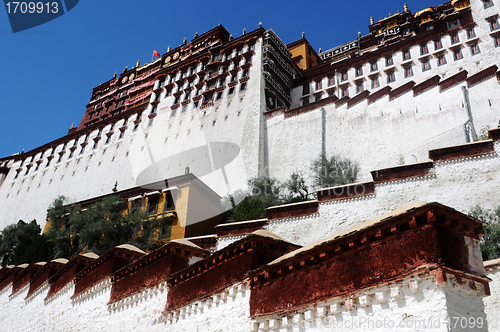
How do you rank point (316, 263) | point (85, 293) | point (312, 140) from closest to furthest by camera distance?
point (316, 263), point (85, 293), point (312, 140)

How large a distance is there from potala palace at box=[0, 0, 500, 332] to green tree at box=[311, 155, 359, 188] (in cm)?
70

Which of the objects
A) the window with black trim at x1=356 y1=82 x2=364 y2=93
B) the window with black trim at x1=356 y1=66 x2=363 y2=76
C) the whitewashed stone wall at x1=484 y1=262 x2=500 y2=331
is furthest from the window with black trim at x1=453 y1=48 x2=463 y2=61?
the whitewashed stone wall at x1=484 y1=262 x2=500 y2=331

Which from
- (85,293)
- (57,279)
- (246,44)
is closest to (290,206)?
(85,293)

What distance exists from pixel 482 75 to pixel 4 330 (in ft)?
81.0

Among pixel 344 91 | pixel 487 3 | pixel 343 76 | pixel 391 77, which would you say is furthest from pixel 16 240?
pixel 487 3

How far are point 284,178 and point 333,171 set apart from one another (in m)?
4.56

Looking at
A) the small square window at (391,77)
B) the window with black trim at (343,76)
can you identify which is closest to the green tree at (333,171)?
the small square window at (391,77)

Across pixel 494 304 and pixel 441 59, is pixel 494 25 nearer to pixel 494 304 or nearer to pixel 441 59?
pixel 441 59

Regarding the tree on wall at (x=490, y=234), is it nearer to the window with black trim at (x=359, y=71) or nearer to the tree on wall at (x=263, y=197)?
the tree on wall at (x=263, y=197)

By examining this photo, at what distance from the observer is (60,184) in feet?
135

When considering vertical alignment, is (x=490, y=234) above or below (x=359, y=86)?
below

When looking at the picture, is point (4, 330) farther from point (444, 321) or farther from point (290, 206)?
point (444, 321)

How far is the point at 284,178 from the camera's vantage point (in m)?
26.9

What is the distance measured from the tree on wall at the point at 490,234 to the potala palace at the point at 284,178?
Answer: 1.34 feet
